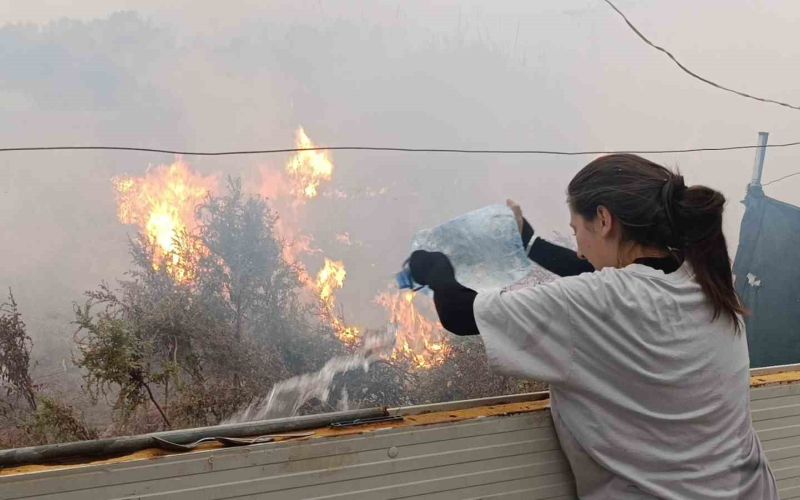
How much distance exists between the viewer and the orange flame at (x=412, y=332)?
172 centimetres

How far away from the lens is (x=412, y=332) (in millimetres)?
1752

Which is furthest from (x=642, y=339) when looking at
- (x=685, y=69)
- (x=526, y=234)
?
(x=685, y=69)

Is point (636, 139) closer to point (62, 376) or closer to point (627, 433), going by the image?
point (627, 433)

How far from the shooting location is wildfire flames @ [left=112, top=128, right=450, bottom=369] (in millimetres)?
1479

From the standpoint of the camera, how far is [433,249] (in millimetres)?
1572

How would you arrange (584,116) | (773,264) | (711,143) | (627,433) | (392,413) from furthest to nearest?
(773,264) < (711,143) < (584,116) < (392,413) < (627,433)

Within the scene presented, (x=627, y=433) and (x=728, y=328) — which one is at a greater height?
(x=728, y=328)

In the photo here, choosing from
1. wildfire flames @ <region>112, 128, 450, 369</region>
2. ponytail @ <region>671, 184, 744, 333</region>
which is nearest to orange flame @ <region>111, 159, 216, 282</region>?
wildfire flames @ <region>112, 128, 450, 369</region>

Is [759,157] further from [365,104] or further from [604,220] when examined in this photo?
[365,104]

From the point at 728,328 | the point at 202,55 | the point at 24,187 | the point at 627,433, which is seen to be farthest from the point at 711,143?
the point at 24,187

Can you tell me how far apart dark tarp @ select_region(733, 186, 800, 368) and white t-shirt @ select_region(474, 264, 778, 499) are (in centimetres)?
139

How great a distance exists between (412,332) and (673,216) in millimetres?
799

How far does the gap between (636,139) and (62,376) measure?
1.95 metres

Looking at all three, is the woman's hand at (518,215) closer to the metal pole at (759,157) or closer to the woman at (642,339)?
the woman at (642,339)
